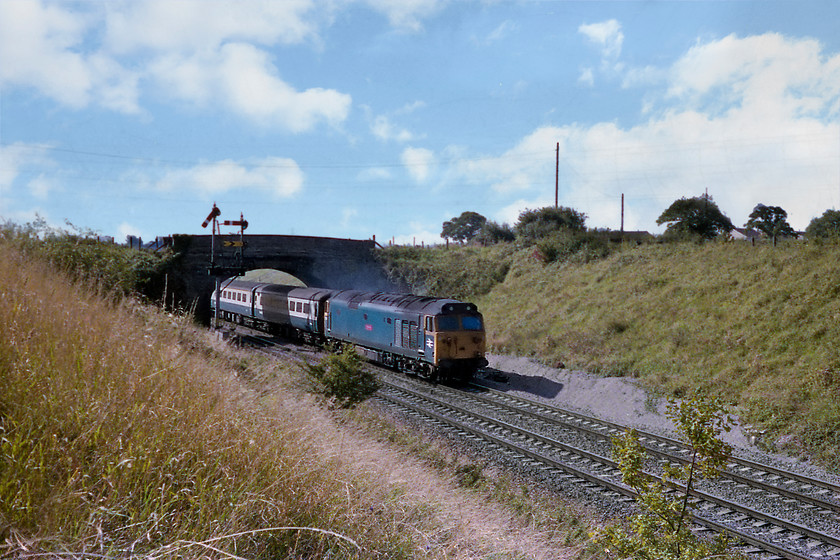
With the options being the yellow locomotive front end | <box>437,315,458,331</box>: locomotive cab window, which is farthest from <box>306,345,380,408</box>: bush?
<box>437,315,458,331</box>: locomotive cab window

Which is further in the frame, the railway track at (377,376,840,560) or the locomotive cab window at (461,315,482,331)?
the locomotive cab window at (461,315,482,331)

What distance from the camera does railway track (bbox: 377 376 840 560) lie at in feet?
28.1

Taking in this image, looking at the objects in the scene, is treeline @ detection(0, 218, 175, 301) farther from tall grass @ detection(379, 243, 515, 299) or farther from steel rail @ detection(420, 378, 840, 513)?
tall grass @ detection(379, 243, 515, 299)

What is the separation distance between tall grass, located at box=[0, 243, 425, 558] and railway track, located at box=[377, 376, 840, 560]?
379 cm

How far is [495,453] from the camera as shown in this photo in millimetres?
12617

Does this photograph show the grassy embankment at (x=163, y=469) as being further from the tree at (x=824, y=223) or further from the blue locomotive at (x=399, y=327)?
the tree at (x=824, y=223)

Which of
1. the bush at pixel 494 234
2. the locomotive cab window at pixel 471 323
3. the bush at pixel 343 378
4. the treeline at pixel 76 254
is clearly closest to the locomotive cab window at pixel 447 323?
the locomotive cab window at pixel 471 323

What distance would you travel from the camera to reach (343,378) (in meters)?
13.7

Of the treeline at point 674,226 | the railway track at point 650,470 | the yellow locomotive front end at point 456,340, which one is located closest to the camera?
the railway track at point 650,470

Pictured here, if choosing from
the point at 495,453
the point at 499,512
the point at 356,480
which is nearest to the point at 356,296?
the point at 495,453

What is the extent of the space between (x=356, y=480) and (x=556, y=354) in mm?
17894

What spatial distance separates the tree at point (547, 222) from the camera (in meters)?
38.6

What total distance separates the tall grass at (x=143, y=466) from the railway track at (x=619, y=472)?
→ 4.52 meters

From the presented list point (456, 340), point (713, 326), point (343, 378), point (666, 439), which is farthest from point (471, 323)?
point (713, 326)
